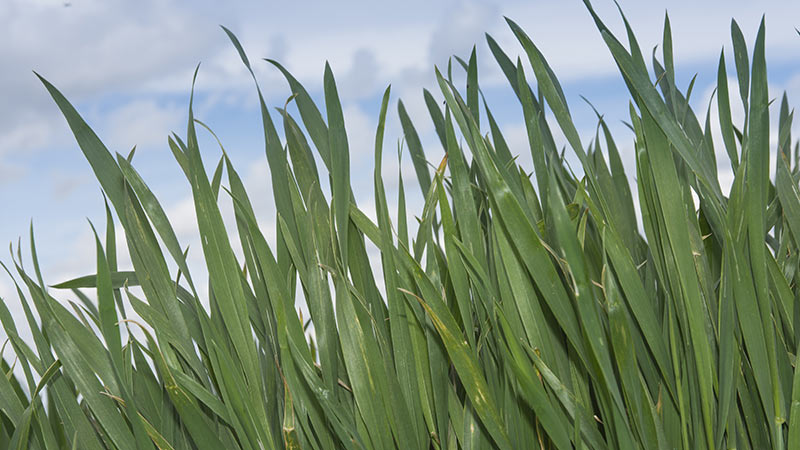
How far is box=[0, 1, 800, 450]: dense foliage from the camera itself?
0.54 meters

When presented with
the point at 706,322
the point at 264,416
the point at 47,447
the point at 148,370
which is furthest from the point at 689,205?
the point at 47,447

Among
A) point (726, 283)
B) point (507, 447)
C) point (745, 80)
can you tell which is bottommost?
point (507, 447)

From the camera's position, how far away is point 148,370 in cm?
69

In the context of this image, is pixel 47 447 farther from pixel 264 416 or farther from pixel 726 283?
pixel 726 283

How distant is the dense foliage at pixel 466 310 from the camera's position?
21.1 inches

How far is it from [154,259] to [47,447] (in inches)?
9.2

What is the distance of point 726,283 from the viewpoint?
53cm

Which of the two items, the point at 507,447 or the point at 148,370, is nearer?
the point at 507,447

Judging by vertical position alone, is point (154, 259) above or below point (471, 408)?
above

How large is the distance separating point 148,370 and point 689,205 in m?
0.54

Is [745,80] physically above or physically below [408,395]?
above

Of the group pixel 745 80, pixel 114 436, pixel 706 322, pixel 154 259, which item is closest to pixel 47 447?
pixel 114 436

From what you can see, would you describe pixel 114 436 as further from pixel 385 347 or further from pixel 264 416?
pixel 385 347

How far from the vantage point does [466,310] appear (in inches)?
23.1
